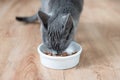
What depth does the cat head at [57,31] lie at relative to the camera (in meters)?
1.51

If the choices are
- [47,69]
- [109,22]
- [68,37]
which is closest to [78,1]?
[68,37]

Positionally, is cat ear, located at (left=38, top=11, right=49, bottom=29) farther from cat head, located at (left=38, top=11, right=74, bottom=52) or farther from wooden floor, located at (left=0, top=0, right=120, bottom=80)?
wooden floor, located at (left=0, top=0, right=120, bottom=80)

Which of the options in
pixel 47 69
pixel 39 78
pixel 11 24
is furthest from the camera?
pixel 11 24

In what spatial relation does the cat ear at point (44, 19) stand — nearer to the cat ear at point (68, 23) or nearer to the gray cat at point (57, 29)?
the gray cat at point (57, 29)

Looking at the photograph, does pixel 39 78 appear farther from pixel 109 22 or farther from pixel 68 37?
pixel 109 22

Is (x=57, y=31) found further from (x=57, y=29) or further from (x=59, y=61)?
(x=59, y=61)

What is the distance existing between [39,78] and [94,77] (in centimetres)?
36

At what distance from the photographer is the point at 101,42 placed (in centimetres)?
212

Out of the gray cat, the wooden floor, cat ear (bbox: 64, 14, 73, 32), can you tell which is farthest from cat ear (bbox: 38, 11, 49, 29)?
the wooden floor

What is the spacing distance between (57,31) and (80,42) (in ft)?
2.11

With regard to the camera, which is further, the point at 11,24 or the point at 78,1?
the point at 11,24

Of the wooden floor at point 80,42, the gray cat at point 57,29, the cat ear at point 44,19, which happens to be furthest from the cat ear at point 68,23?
the wooden floor at point 80,42

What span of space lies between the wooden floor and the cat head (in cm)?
20

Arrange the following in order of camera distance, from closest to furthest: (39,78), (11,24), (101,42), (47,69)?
(39,78), (47,69), (101,42), (11,24)
